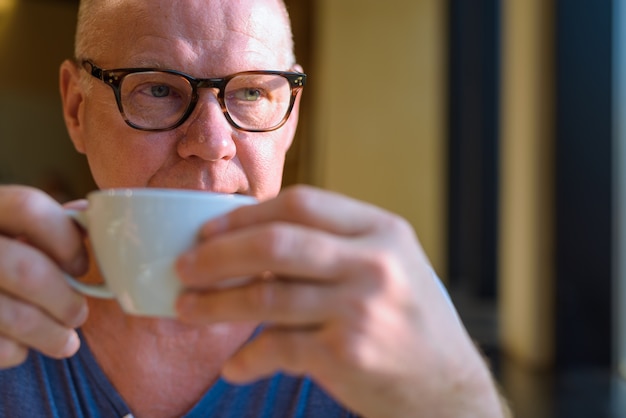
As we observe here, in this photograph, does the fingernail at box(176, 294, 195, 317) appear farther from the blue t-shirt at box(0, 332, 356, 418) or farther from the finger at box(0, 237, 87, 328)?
the blue t-shirt at box(0, 332, 356, 418)

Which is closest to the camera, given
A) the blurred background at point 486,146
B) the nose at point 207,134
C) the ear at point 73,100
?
the nose at point 207,134

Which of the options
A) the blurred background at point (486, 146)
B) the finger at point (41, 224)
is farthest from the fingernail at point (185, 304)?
the blurred background at point (486, 146)

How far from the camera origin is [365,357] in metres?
0.49

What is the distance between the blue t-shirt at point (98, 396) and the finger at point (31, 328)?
0.36 metres

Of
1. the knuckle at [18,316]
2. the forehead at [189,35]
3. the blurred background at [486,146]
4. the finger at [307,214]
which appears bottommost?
the blurred background at [486,146]

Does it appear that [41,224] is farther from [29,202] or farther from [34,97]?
[34,97]

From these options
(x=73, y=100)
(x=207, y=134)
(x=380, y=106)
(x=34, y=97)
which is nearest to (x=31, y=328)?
(x=207, y=134)

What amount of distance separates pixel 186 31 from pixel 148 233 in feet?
1.55

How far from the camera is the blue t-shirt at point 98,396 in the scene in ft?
2.99

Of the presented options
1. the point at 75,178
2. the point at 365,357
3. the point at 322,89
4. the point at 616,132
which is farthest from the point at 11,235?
the point at 75,178

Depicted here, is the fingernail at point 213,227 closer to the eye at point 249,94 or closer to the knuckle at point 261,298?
the knuckle at point 261,298

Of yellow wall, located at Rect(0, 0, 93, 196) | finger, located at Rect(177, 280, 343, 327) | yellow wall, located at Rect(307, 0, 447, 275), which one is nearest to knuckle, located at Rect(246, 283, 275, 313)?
finger, located at Rect(177, 280, 343, 327)

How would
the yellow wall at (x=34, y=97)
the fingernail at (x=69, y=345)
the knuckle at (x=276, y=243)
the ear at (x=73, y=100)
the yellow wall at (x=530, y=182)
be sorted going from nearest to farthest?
the knuckle at (x=276, y=243)
the fingernail at (x=69, y=345)
the ear at (x=73, y=100)
the yellow wall at (x=530, y=182)
the yellow wall at (x=34, y=97)

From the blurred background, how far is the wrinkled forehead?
37.1 inches
